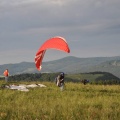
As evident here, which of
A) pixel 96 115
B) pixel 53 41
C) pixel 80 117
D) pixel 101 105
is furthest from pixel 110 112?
pixel 53 41

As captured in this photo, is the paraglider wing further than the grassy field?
Yes

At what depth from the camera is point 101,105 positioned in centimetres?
1591

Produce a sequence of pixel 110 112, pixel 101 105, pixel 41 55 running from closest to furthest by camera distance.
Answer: pixel 110 112
pixel 101 105
pixel 41 55

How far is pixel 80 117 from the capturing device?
35.9 feet

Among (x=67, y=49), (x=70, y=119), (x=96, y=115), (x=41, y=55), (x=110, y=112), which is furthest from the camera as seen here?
(x=41, y=55)

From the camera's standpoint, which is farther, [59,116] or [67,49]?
[67,49]

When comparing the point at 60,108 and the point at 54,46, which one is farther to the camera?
the point at 54,46

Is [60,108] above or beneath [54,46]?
beneath

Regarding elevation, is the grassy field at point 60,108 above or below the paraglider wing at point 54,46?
below

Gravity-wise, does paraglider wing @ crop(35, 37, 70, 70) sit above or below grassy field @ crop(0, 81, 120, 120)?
above

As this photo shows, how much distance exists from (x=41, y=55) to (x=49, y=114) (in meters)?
21.6

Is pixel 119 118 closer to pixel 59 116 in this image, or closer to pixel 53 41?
pixel 59 116

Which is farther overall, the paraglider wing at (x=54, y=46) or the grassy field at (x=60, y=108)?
the paraglider wing at (x=54, y=46)

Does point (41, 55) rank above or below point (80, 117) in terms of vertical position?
above
